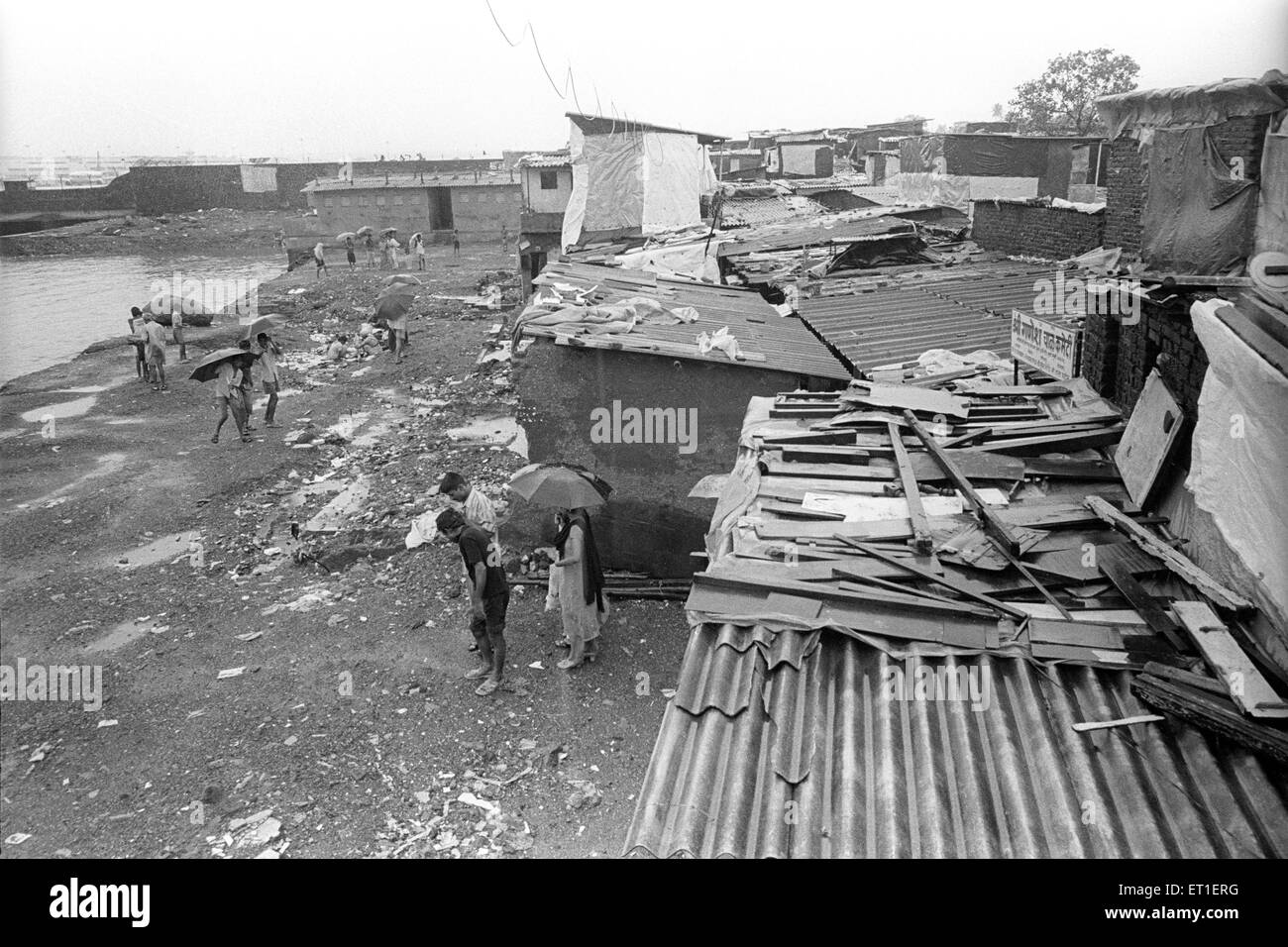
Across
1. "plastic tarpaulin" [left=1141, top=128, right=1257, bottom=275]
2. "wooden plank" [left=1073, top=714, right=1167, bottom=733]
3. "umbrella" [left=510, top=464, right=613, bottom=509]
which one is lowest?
"umbrella" [left=510, top=464, right=613, bottom=509]

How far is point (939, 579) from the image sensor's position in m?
4.04

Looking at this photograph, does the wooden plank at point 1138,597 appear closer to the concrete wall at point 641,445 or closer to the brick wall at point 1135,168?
the brick wall at point 1135,168

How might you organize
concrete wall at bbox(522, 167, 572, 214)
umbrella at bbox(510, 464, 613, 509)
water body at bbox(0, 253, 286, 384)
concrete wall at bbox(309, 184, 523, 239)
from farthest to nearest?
concrete wall at bbox(309, 184, 523, 239) < concrete wall at bbox(522, 167, 572, 214) < water body at bbox(0, 253, 286, 384) < umbrella at bbox(510, 464, 613, 509)

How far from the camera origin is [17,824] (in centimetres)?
606

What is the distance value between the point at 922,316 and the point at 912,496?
275 inches

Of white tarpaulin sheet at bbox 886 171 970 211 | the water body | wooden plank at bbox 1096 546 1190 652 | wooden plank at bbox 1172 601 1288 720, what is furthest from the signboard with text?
the water body

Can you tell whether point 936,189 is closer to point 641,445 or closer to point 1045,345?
point 641,445

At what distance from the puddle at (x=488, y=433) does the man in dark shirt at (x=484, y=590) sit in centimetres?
552

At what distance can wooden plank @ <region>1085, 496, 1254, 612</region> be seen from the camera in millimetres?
3501

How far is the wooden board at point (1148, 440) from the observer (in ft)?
15.3

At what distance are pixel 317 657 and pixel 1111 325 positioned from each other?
299 inches

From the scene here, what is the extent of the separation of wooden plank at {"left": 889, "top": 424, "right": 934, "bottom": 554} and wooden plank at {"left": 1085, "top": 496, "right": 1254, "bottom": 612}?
935mm

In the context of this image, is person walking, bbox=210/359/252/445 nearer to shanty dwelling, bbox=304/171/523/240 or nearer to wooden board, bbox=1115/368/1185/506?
wooden board, bbox=1115/368/1185/506

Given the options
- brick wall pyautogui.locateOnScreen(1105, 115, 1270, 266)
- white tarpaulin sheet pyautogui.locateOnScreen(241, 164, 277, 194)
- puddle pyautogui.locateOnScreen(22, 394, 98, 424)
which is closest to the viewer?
brick wall pyautogui.locateOnScreen(1105, 115, 1270, 266)
